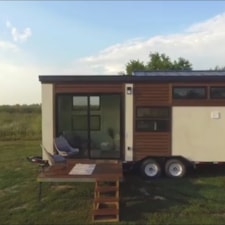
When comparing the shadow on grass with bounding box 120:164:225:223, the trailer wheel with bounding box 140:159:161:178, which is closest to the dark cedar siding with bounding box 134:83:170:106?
the trailer wheel with bounding box 140:159:161:178

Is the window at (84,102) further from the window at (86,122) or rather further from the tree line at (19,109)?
the tree line at (19,109)

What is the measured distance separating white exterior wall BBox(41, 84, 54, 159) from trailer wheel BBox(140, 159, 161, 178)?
97.5 inches

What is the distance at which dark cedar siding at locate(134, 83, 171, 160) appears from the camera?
12.7 m

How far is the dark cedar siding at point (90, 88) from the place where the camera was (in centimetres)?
1276

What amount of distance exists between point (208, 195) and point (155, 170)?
252 centimetres

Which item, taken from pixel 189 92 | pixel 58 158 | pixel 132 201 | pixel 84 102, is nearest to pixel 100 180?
pixel 132 201

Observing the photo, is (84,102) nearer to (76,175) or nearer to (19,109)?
(76,175)

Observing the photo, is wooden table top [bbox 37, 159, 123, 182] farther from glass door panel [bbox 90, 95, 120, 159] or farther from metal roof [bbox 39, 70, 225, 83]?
metal roof [bbox 39, 70, 225, 83]

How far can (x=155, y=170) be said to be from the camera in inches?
495

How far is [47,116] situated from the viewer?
12.9 m

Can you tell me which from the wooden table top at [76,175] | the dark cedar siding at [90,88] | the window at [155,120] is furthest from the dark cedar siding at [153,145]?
the wooden table top at [76,175]

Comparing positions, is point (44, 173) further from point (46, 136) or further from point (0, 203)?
point (46, 136)

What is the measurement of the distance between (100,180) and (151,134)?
364 cm

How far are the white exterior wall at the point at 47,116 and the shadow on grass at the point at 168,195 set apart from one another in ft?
7.43
